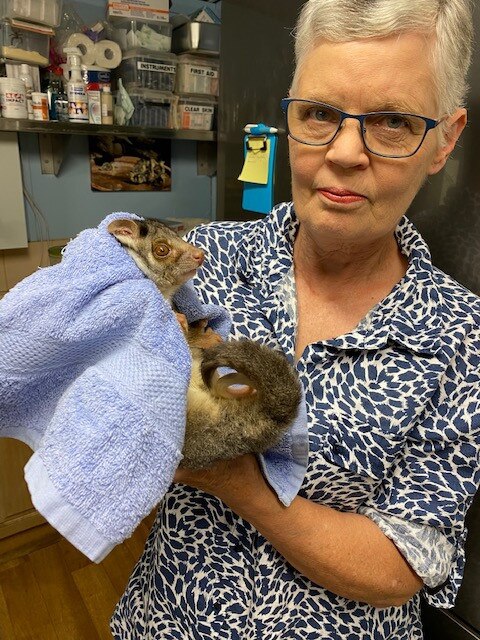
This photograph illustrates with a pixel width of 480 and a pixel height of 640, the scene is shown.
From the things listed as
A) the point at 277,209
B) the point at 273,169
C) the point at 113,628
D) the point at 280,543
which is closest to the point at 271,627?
the point at 280,543

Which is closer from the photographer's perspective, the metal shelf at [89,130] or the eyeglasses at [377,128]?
the eyeglasses at [377,128]

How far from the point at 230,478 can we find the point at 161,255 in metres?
0.38

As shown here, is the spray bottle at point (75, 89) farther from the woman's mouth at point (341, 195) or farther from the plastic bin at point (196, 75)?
the woman's mouth at point (341, 195)

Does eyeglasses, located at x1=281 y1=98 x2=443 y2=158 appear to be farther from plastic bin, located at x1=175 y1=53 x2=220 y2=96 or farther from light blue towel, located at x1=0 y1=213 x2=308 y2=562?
plastic bin, located at x1=175 y1=53 x2=220 y2=96

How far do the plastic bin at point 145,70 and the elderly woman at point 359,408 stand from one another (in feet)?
4.19

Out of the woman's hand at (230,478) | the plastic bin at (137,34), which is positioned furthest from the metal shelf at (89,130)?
the woman's hand at (230,478)

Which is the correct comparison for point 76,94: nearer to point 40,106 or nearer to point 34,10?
point 40,106

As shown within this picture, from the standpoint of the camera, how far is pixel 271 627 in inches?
34.0

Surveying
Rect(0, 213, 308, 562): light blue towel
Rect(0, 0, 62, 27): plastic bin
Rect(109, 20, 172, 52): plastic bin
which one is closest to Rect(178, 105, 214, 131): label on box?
Rect(109, 20, 172, 52): plastic bin

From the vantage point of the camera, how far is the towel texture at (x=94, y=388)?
0.47 meters

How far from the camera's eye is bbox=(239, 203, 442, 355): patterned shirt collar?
841mm

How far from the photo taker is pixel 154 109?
2039mm

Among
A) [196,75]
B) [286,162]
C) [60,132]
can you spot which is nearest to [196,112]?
[196,75]

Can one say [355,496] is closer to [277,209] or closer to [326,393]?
[326,393]
